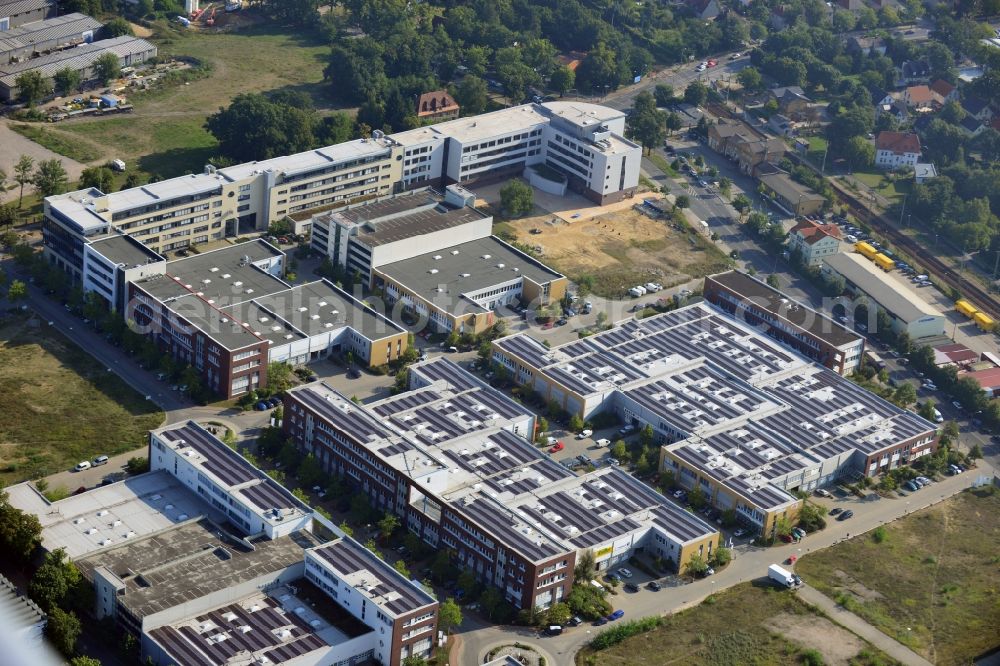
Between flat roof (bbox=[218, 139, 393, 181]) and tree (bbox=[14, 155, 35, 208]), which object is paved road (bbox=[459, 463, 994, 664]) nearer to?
flat roof (bbox=[218, 139, 393, 181])

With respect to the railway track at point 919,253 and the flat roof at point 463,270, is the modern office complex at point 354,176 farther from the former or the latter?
the railway track at point 919,253

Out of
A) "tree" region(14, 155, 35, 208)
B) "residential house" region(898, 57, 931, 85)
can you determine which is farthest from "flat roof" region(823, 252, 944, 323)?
"tree" region(14, 155, 35, 208)

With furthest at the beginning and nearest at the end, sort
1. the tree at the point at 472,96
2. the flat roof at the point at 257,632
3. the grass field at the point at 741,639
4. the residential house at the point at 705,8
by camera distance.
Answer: the residential house at the point at 705,8, the tree at the point at 472,96, the grass field at the point at 741,639, the flat roof at the point at 257,632

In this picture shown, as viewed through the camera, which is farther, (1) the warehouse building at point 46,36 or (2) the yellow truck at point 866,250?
(1) the warehouse building at point 46,36

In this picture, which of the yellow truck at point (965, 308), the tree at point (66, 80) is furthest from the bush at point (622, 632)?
the tree at point (66, 80)

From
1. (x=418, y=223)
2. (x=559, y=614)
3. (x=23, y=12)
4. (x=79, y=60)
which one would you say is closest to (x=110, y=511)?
(x=559, y=614)

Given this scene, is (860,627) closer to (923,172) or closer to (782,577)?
(782,577)

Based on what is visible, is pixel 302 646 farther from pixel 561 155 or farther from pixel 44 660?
pixel 561 155
